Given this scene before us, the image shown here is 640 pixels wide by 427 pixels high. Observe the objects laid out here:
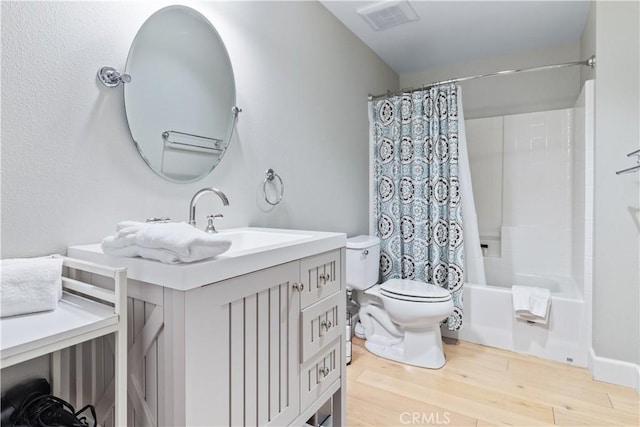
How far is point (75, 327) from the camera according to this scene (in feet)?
2.41

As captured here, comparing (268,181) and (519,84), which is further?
(519,84)

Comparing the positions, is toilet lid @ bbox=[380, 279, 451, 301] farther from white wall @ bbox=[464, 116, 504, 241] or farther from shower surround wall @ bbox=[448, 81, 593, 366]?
white wall @ bbox=[464, 116, 504, 241]

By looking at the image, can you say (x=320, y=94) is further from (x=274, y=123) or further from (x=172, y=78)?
(x=172, y=78)

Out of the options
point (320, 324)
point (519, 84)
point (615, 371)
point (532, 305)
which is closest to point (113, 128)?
point (320, 324)

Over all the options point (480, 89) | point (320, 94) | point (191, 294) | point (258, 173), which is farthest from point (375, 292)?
point (480, 89)

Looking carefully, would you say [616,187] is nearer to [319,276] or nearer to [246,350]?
[319,276]

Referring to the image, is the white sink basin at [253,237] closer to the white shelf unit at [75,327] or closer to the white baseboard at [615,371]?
the white shelf unit at [75,327]

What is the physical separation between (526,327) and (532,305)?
190 millimetres

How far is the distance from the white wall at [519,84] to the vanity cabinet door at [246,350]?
2904 mm

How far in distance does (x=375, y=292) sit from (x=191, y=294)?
5.88 ft

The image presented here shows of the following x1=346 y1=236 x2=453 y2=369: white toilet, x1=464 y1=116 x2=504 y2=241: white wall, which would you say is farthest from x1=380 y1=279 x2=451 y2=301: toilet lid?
x1=464 y1=116 x2=504 y2=241: white wall

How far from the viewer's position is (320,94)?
2.28 meters

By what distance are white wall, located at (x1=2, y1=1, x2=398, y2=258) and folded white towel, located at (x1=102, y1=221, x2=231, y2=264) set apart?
26cm

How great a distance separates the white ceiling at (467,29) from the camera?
232 centimetres
